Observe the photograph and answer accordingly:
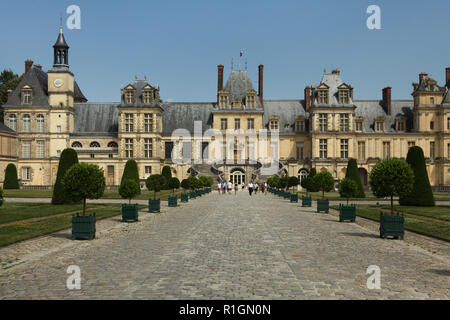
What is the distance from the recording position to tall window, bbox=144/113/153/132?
59594mm

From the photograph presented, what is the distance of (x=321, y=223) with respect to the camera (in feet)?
58.7

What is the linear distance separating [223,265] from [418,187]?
66.9 ft

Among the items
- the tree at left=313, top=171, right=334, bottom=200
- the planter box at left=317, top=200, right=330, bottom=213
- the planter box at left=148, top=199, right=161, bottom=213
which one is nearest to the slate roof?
the planter box at left=148, top=199, right=161, bottom=213

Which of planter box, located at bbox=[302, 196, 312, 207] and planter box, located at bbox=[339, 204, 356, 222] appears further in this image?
planter box, located at bbox=[302, 196, 312, 207]

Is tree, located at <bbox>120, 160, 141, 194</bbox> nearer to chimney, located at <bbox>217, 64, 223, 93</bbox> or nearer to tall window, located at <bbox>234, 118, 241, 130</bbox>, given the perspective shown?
tall window, located at <bbox>234, 118, 241, 130</bbox>

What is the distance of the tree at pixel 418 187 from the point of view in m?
25.9

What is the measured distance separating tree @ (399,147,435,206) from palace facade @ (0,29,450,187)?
30.7 meters

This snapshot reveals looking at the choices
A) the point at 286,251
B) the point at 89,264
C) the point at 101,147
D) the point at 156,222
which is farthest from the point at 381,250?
the point at 101,147

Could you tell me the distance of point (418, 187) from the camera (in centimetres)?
2616

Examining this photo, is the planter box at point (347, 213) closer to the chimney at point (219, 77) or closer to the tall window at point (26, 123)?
the chimney at point (219, 77)

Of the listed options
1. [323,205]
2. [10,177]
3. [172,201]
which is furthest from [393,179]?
[10,177]

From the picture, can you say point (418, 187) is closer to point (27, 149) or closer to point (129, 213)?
point (129, 213)

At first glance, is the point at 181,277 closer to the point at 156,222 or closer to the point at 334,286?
the point at 334,286
